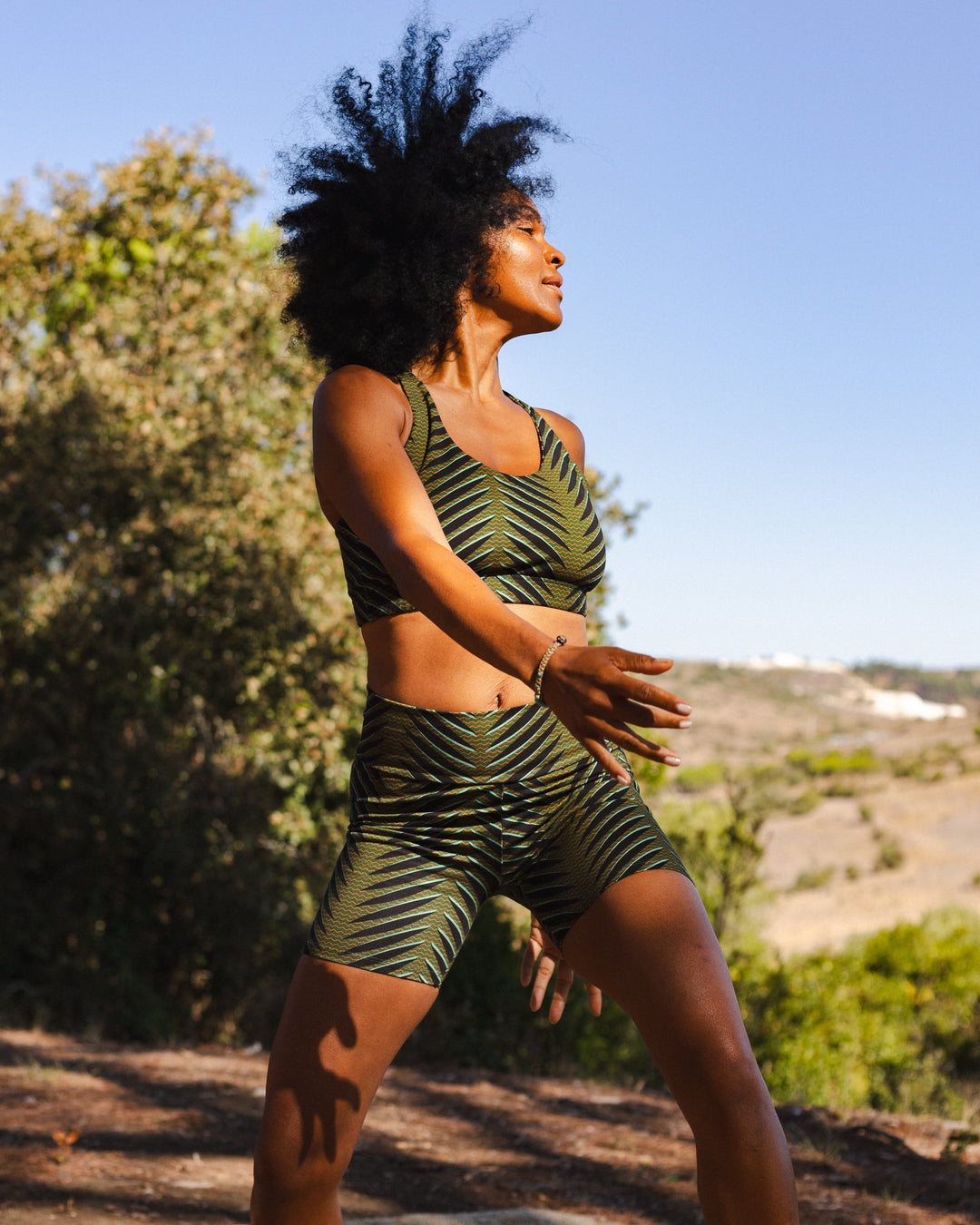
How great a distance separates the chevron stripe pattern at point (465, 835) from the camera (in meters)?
1.98

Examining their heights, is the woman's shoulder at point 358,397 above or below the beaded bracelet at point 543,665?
above

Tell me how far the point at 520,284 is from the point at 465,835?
1036 mm

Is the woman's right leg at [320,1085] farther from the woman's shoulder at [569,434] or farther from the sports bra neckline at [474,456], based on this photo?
the woman's shoulder at [569,434]

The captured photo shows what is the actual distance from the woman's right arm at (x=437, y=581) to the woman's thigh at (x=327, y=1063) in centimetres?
57

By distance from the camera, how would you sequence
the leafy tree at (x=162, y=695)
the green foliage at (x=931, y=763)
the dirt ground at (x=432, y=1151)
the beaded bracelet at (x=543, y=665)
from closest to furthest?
the beaded bracelet at (x=543, y=665), the dirt ground at (x=432, y=1151), the leafy tree at (x=162, y=695), the green foliage at (x=931, y=763)

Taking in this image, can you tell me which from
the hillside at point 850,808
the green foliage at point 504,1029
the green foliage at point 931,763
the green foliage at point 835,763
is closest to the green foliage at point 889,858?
the hillside at point 850,808

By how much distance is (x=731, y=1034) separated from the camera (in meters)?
1.89

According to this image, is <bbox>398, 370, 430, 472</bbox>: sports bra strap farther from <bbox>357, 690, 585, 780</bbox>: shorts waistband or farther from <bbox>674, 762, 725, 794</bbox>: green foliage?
<bbox>674, 762, 725, 794</bbox>: green foliage

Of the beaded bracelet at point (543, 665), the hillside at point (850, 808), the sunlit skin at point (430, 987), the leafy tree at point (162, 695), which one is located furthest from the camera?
the hillside at point (850, 808)

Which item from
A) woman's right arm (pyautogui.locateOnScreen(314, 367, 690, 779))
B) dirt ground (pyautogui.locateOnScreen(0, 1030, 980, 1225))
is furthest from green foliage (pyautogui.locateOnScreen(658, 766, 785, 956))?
woman's right arm (pyautogui.locateOnScreen(314, 367, 690, 779))

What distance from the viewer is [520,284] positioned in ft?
7.84

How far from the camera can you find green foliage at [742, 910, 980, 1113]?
6.75 meters

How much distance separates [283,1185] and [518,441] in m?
1.28

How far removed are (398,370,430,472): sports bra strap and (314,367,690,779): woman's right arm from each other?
0.03 m
